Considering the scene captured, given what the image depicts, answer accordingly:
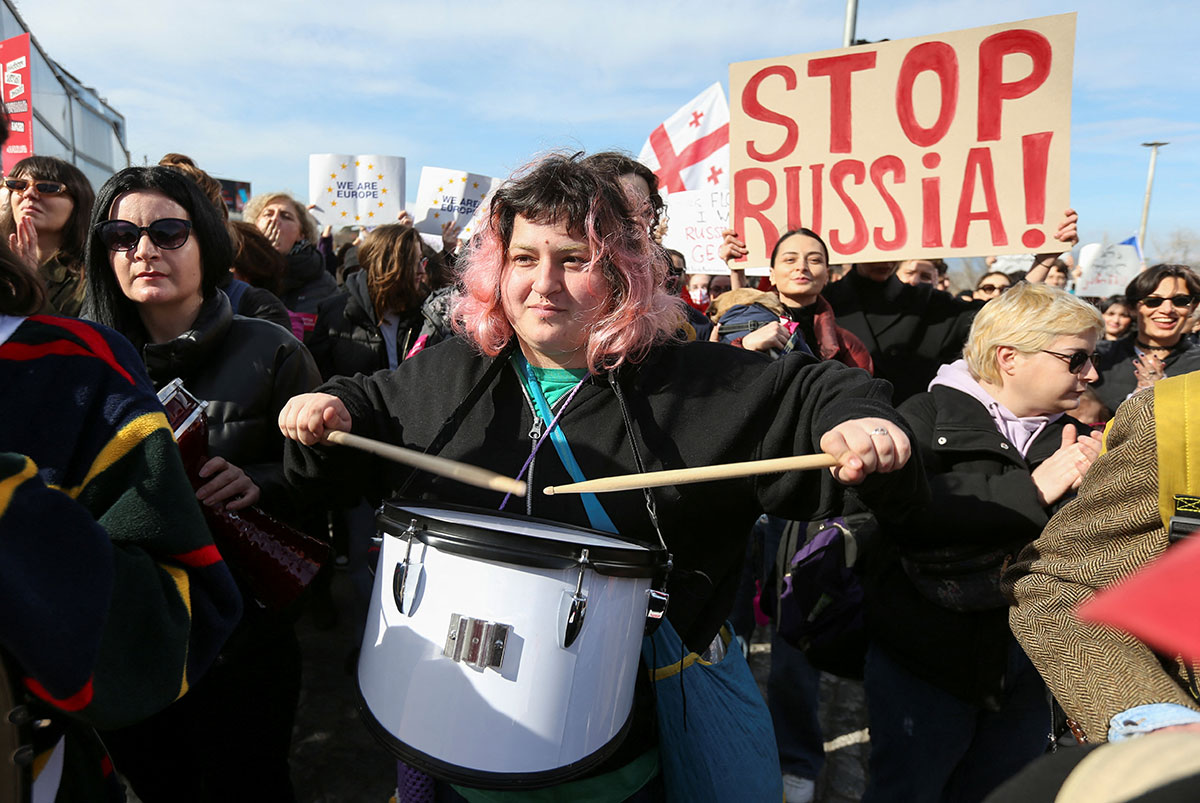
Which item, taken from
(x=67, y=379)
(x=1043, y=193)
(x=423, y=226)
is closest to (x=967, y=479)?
(x=67, y=379)

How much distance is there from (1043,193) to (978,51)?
0.81 m

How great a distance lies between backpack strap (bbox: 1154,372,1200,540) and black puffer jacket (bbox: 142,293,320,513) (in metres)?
2.01

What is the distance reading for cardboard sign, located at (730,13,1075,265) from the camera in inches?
158

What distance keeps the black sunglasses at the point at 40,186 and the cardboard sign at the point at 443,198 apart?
211 inches

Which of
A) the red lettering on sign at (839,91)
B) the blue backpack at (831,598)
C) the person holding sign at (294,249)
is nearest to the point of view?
the blue backpack at (831,598)

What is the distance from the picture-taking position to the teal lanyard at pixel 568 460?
1.68m

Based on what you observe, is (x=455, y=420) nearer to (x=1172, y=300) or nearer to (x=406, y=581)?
(x=406, y=581)

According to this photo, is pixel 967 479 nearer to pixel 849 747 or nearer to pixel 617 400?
pixel 617 400

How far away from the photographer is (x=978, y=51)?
161 inches

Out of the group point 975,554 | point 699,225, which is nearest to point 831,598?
point 975,554

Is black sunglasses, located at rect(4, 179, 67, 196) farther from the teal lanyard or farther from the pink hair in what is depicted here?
the teal lanyard

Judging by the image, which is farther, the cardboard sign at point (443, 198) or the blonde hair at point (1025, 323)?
the cardboard sign at point (443, 198)

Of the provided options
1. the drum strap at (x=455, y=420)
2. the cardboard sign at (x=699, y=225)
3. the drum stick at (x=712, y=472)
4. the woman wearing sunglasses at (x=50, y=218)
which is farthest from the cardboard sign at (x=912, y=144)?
the woman wearing sunglasses at (x=50, y=218)

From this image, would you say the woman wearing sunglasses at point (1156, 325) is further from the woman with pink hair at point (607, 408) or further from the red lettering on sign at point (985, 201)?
the woman with pink hair at point (607, 408)
